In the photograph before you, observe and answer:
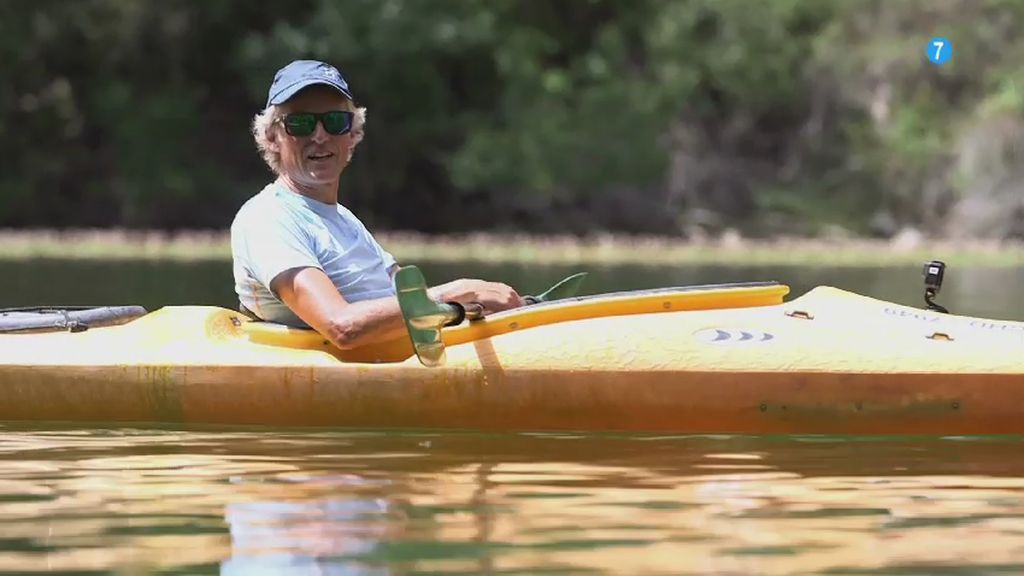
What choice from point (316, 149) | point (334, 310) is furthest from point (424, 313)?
point (316, 149)

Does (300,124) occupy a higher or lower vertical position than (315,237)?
higher

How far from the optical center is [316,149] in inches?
268

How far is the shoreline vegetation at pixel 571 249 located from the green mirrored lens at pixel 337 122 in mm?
16441

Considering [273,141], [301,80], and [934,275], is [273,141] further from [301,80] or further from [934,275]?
[934,275]

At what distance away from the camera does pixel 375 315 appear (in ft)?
21.9

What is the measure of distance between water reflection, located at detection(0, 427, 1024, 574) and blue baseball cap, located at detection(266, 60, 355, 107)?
113 cm

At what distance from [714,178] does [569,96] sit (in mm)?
2450

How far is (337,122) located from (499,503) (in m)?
1.68

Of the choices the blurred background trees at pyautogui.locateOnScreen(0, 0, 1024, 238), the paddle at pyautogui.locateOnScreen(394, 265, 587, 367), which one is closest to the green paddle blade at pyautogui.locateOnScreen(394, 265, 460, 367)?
the paddle at pyautogui.locateOnScreen(394, 265, 587, 367)

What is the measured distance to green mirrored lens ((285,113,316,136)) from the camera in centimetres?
676

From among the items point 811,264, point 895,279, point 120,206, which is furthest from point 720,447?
point 120,206

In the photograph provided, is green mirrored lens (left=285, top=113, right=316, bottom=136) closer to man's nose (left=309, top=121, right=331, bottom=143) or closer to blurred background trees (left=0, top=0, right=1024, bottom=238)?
man's nose (left=309, top=121, right=331, bottom=143)

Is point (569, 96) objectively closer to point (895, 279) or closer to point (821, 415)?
point (895, 279)

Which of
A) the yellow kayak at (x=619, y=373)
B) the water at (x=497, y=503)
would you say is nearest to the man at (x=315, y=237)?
the yellow kayak at (x=619, y=373)
